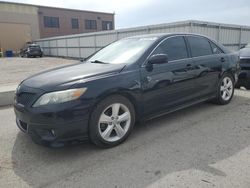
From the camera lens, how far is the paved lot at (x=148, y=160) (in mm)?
2488

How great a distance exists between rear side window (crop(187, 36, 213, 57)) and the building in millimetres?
34495

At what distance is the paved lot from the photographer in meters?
2.49

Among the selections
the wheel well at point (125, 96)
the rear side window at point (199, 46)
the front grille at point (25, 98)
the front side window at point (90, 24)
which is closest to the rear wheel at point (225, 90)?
the rear side window at point (199, 46)

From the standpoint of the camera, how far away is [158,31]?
513 inches

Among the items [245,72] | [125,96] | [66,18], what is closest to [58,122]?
[125,96]

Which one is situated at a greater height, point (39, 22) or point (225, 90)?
point (39, 22)

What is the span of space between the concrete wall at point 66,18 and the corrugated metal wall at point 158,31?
39.1ft

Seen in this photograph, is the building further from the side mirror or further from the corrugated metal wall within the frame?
the side mirror

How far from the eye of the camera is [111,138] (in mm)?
3260

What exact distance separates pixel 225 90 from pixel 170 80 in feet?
6.47

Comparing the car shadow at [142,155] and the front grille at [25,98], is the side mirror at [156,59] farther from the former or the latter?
the front grille at [25,98]

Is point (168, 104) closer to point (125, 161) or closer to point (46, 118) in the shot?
point (125, 161)

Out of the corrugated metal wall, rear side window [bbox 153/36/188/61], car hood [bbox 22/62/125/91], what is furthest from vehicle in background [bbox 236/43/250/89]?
the corrugated metal wall

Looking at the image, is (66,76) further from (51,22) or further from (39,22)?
(51,22)
